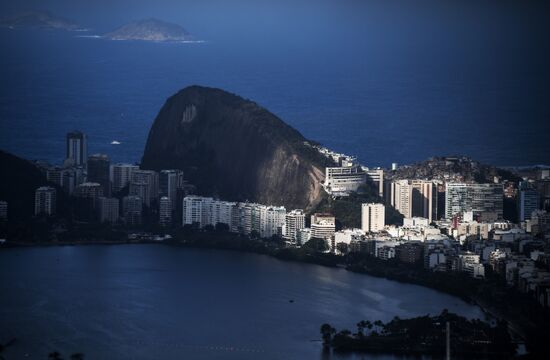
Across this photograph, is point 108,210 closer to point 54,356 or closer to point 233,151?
point 233,151

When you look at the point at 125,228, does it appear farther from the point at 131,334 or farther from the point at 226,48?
the point at 226,48

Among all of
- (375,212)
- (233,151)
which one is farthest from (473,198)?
(233,151)

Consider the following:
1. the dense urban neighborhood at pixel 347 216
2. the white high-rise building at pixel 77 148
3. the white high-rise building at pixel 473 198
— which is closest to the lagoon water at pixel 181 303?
the dense urban neighborhood at pixel 347 216

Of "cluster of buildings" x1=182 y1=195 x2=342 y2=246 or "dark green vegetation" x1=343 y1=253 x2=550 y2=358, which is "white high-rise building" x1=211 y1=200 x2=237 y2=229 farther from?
"dark green vegetation" x1=343 y1=253 x2=550 y2=358

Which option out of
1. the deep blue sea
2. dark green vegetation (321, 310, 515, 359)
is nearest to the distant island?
the deep blue sea

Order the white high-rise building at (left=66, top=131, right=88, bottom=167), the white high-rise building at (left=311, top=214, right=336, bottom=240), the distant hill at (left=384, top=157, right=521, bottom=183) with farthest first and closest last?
1. the white high-rise building at (left=66, top=131, right=88, bottom=167)
2. the distant hill at (left=384, top=157, right=521, bottom=183)
3. the white high-rise building at (left=311, top=214, right=336, bottom=240)

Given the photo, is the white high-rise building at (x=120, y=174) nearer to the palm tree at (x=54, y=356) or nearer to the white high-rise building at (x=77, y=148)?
the white high-rise building at (x=77, y=148)
